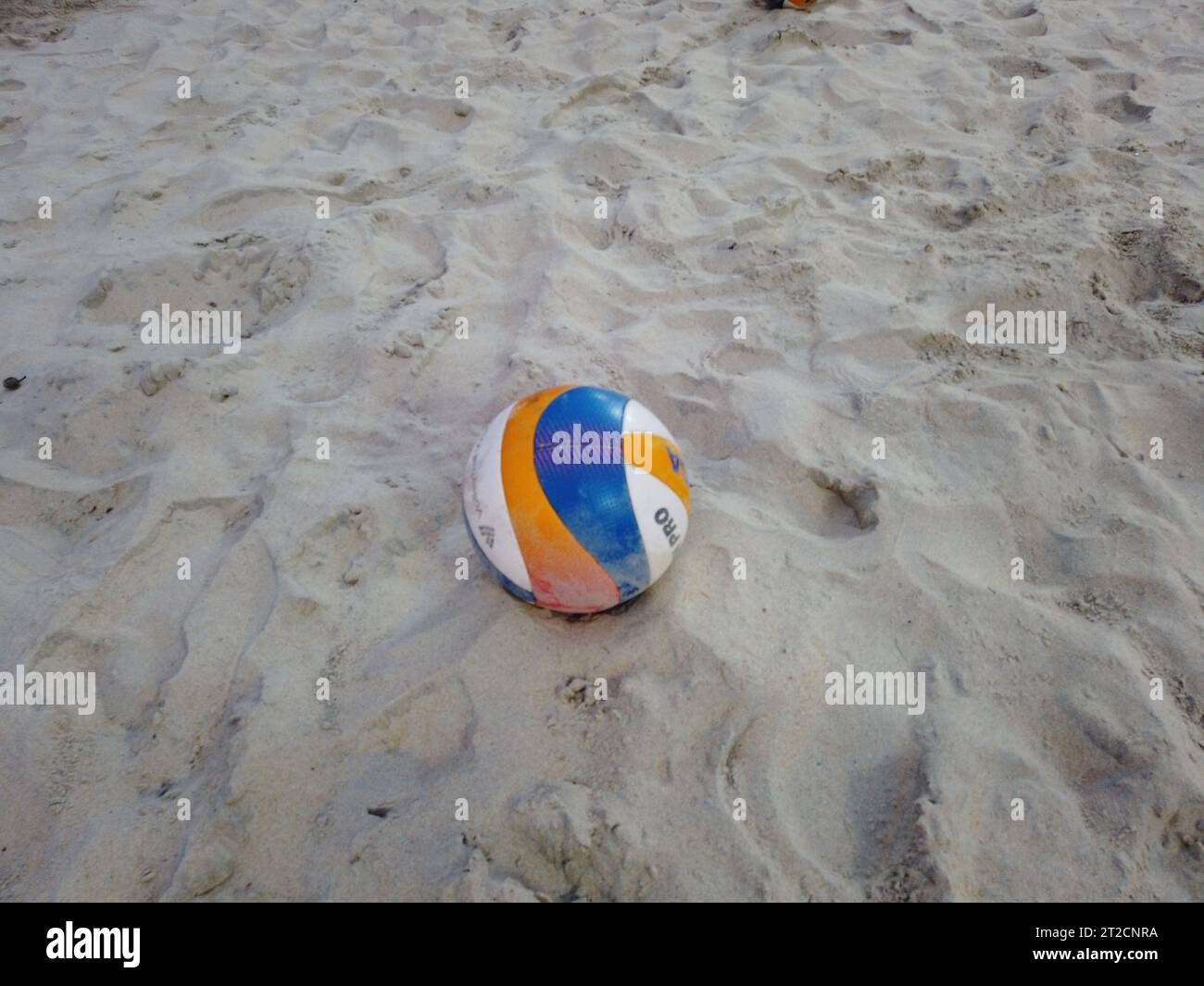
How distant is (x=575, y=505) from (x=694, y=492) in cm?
62

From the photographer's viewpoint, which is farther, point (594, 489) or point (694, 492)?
point (694, 492)

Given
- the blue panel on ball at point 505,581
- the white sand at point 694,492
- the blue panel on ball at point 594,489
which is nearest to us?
the white sand at point 694,492

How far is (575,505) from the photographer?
1924 millimetres

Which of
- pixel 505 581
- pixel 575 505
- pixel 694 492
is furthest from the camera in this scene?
pixel 694 492

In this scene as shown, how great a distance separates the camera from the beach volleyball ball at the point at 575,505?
6.34ft

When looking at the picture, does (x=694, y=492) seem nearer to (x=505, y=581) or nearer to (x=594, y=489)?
(x=594, y=489)

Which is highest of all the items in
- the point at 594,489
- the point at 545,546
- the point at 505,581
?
the point at 594,489

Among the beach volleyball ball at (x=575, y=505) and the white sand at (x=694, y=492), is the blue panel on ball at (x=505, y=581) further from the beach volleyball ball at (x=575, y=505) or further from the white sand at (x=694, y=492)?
the white sand at (x=694, y=492)

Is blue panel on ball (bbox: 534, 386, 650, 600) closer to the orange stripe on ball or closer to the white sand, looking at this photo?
the orange stripe on ball

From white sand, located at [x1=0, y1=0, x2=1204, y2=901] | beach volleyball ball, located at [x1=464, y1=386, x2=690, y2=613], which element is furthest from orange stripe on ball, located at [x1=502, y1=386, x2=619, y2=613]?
white sand, located at [x1=0, y1=0, x2=1204, y2=901]

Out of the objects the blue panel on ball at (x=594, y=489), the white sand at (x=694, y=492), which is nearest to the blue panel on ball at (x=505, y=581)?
the white sand at (x=694, y=492)

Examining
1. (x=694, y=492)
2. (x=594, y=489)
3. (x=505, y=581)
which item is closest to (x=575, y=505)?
(x=594, y=489)

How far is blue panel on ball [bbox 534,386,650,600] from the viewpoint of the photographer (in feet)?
6.32
